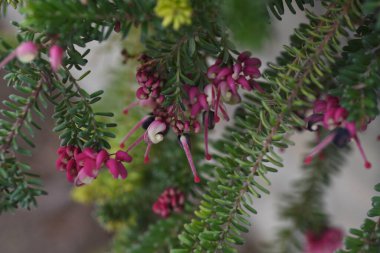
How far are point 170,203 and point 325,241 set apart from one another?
1.06 ft

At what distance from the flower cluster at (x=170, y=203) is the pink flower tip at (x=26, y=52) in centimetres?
31

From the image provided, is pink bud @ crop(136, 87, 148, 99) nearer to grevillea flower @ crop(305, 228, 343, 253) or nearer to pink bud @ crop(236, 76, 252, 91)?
pink bud @ crop(236, 76, 252, 91)

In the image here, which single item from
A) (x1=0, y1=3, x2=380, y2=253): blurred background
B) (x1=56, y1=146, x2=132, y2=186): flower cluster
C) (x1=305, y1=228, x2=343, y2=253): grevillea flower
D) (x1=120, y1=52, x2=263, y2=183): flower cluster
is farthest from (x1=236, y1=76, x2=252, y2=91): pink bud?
(x1=0, y1=3, x2=380, y2=253): blurred background

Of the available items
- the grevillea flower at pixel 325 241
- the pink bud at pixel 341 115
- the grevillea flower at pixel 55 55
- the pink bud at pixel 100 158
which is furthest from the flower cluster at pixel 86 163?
the grevillea flower at pixel 325 241

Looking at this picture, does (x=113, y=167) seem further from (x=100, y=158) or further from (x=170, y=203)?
(x=170, y=203)

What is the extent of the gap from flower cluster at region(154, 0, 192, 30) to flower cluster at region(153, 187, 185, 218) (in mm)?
309

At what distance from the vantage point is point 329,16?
1.35ft

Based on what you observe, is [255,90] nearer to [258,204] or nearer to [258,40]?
[258,40]

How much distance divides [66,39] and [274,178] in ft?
3.58

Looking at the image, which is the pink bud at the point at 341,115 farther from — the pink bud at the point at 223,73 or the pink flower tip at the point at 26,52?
the pink flower tip at the point at 26,52

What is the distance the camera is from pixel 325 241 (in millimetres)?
752

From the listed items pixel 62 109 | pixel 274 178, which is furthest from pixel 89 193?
pixel 274 178

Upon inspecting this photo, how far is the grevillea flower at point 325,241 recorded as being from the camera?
74 centimetres

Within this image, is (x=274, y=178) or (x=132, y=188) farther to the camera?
(x=274, y=178)
